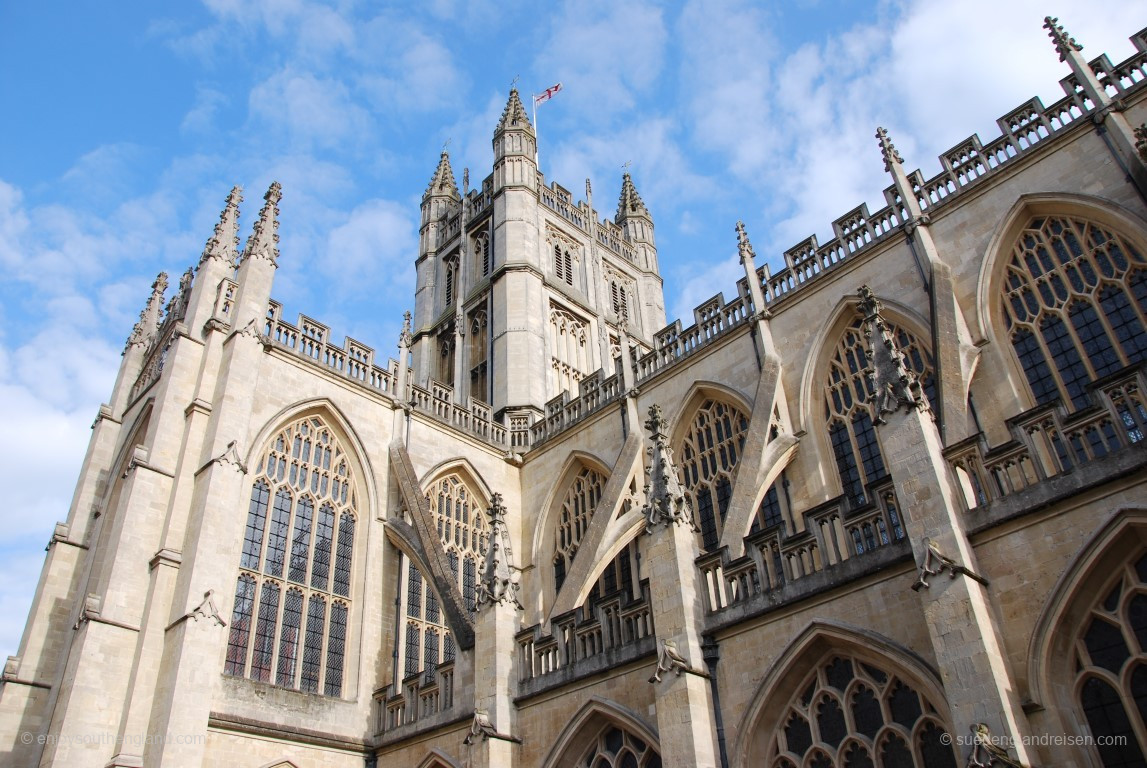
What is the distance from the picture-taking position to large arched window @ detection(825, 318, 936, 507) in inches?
584

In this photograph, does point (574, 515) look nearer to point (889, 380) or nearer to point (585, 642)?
point (585, 642)

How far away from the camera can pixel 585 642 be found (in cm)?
1294

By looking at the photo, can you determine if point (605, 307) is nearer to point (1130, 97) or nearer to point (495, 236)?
point (495, 236)

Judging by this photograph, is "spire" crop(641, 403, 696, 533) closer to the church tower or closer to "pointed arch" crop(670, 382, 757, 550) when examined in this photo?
"pointed arch" crop(670, 382, 757, 550)

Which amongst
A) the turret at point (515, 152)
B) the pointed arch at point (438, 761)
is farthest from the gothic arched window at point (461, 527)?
the turret at point (515, 152)

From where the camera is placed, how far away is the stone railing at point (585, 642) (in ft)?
40.0

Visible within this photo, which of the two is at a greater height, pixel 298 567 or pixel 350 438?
pixel 350 438

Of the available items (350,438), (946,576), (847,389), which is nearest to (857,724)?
(946,576)

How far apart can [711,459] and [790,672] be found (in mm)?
8092

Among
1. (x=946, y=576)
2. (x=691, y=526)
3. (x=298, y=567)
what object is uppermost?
(x=298, y=567)

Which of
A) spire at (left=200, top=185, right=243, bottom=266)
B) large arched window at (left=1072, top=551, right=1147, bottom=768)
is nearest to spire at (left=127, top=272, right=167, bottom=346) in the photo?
spire at (left=200, top=185, right=243, bottom=266)

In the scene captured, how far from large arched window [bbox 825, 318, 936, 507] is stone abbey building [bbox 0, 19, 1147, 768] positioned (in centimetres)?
7

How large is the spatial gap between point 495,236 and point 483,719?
1967 cm

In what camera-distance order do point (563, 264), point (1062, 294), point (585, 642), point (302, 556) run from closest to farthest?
point (585, 642) → point (1062, 294) → point (302, 556) → point (563, 264)
